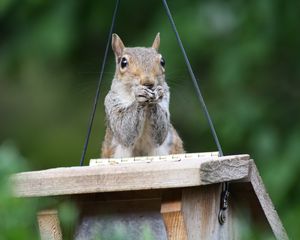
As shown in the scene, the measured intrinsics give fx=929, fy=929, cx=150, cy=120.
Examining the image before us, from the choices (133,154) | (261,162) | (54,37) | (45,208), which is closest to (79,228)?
(45,208)

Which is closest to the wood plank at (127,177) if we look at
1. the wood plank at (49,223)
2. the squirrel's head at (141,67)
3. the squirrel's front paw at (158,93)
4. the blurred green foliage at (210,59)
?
the wood plank at (49,223)

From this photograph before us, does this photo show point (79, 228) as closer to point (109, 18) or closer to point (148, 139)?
point (148, 139)

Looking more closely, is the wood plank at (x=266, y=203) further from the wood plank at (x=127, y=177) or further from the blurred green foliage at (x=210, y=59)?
the blurred green foliage at (x=210, y=59)

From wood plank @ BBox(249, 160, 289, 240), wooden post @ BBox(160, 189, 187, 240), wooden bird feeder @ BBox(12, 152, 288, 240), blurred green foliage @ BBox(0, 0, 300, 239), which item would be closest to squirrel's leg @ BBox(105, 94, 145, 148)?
wooden bird feeder @ BBox(12, 152, 288, 240)

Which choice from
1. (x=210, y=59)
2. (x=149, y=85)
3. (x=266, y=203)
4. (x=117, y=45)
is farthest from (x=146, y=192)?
(x=210, y=59)

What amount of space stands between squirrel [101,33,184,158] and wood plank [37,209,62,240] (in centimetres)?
59

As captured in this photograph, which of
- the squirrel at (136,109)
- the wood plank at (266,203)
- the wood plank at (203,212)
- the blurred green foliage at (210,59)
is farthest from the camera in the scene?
the blurred green foliage at (210,59)

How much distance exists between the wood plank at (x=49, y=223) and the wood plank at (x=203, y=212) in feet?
1.09

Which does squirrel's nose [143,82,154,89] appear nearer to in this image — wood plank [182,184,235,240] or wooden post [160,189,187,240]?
wood plank [182,184,235,240]

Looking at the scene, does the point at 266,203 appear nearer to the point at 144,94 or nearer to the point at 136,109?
the point at 144,94

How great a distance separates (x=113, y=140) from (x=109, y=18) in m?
2.86

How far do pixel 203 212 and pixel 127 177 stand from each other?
0.29m

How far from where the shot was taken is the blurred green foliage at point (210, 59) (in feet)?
17.0

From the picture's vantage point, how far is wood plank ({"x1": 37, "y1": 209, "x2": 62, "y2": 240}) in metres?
2.26
